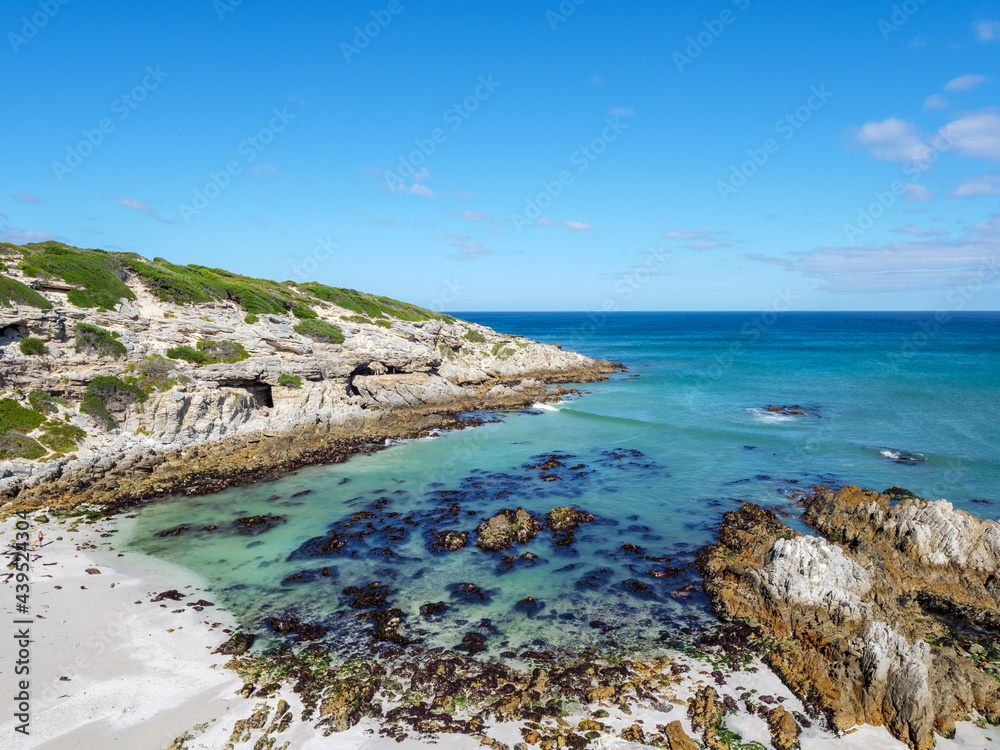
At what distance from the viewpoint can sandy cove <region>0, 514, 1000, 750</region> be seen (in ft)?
32.2

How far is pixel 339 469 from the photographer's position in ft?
87.5

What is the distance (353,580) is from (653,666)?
916 cm

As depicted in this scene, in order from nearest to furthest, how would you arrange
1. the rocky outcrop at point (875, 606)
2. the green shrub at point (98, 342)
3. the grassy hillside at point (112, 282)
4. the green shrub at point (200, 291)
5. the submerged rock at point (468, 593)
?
the rocky outcrop at point (875, 606) → the submerged rock at point (468, 593) → the green shrub at point (98, 342) → the grassy hillside at point (112, 282) → the green shrub at point (200, 291)

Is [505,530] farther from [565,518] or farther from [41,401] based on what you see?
[41,401]

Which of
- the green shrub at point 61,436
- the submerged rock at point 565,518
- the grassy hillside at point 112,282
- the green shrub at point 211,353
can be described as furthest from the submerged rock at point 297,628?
A: the grassy hillside at point 112,282

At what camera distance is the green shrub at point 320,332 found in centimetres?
3691

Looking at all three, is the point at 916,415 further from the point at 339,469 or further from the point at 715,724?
the point at 339,469

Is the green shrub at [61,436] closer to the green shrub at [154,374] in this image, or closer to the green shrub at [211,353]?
the green shrub at [154,374]

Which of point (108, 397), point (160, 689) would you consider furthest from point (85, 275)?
point (160, 689)

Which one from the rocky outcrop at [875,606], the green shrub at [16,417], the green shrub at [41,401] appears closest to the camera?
the rocky outcrop at [875,606]

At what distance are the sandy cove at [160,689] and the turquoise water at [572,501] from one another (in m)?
1.49

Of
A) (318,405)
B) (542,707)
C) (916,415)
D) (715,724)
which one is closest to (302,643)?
(542,707)

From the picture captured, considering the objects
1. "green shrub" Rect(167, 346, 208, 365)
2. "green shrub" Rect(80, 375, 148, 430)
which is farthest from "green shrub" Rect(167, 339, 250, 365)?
"green shrub" Rect(80, 375, 148, 430)

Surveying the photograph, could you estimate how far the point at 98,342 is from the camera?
26219 millimetres
